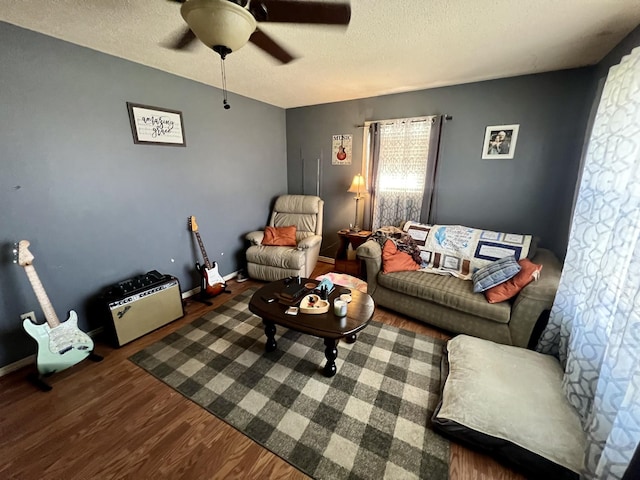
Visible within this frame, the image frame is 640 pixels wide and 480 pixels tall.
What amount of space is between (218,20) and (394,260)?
7.35 ft

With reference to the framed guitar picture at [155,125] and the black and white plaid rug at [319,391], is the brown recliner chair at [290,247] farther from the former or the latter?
the framed guitar picture at [155,125]

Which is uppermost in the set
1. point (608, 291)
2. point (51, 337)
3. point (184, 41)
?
point (184, 41)

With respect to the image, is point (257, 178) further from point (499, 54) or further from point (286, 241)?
point (499, 54)

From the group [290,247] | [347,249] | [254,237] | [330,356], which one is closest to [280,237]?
[290,247]

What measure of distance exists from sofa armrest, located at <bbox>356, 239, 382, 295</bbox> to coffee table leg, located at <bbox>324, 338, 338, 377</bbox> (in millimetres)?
994

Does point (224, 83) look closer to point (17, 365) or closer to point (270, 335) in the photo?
point (270, 335)

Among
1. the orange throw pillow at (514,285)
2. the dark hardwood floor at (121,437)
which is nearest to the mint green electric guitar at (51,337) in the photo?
the dark hardwood floor at (121,437)

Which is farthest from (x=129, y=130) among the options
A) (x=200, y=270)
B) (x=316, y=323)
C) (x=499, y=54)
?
(x=499, y=54)

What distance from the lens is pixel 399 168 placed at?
125 inches

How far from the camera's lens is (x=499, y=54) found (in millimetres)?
1984

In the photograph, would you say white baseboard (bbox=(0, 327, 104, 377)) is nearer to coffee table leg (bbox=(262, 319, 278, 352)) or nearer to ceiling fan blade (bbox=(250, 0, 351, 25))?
coffee table leg (bbox=(262, 319, 278, 352))

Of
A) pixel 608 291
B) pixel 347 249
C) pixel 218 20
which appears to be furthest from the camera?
pixel 347 249

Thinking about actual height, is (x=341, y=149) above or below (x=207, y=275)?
above

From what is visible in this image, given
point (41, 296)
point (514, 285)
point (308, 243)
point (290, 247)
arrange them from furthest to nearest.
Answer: point (290, 247) → point (308, 243) → point (514, 285) → point (41, 296)
